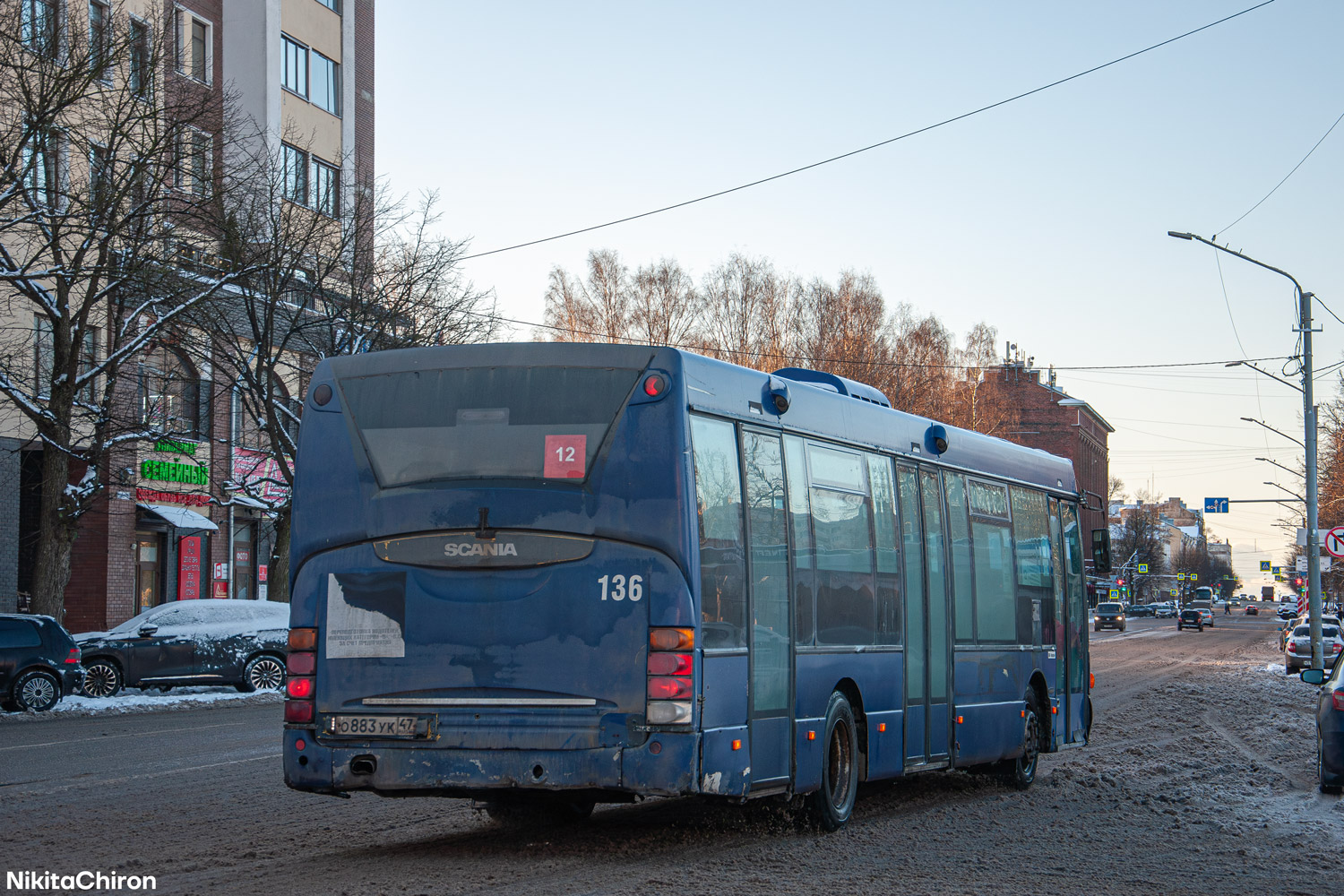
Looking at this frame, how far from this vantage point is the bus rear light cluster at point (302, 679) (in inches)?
342

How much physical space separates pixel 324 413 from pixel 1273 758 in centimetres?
1269

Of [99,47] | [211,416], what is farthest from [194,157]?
[211,416]

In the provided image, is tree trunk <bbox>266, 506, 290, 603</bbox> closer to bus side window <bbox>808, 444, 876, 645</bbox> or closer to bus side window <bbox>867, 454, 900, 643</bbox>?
bus side window <bbox>867, 454, 900, 643</bbox>

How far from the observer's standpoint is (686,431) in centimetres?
847

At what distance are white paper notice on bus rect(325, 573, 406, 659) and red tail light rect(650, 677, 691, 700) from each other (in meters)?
1.45

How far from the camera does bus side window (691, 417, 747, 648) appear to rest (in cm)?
845

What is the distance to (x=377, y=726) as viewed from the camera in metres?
8.48

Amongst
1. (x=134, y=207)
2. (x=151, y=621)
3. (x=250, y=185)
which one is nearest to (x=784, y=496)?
(x=134, y=207)

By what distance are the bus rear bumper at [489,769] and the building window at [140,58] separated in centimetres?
1769

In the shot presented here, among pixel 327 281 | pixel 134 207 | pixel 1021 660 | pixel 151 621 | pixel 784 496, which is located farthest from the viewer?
pixel 327 281

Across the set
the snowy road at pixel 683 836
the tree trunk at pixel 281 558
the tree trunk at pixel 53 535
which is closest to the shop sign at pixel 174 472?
the tree trunk at pixel 281 558

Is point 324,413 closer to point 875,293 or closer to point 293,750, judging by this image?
point 293,750

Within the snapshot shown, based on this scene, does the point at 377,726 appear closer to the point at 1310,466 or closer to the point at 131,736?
the point at 131,736

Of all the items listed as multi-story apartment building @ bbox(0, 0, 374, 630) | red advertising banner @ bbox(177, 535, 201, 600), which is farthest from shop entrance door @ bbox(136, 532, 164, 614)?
red advertising banner @ bbox(177, 535, 201, 600)
